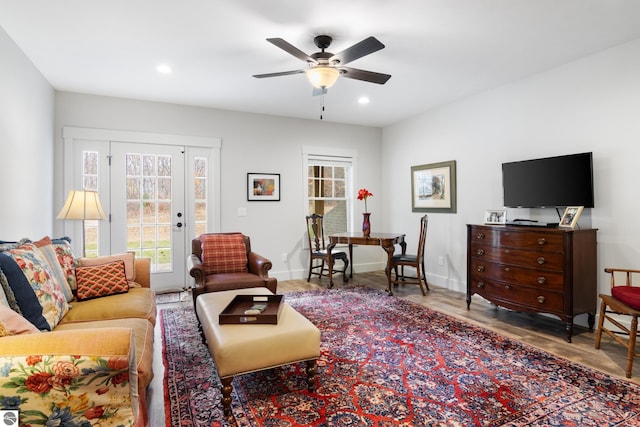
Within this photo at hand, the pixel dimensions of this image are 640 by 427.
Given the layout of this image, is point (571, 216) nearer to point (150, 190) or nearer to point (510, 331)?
point (510, 331)

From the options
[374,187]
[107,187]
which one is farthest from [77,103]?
[374,187]

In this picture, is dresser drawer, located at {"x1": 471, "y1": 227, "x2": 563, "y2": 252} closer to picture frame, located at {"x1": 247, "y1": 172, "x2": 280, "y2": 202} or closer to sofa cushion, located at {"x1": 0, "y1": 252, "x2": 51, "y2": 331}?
picture frame, located at {"x1": 247, "y1": 172, "x2": 280, "y2": 202}

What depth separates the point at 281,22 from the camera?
265cm

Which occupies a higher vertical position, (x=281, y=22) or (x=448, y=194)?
(x=281, y=22)

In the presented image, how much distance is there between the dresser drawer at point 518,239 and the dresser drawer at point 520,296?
396 millimetres

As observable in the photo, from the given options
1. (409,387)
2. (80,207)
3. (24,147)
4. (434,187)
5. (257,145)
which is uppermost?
(257,145)

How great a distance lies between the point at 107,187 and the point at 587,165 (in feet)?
17.6

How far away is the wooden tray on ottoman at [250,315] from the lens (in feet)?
6.91

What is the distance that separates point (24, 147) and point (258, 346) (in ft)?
9.91

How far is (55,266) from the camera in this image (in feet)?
7.91

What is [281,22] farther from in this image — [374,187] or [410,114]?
[374,187]

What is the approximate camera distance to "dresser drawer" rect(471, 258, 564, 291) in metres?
3.01

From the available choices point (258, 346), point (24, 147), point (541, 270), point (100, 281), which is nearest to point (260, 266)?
point (100, 281)

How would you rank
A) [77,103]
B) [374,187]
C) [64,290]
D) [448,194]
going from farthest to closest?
[374,187] < [448,194] < [77,103] < [64,290]
